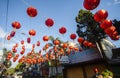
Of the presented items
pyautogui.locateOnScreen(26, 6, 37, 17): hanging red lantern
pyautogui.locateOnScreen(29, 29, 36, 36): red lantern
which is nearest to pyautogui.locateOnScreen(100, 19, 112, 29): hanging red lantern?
pyautogui.locateOnScreen(26, 6, 37, 17): hanging red lantern

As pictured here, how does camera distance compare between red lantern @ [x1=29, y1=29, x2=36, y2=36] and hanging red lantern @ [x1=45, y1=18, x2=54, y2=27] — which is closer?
hanging red lantern @ [x1=45, y1=18, x2=54, y2=27]

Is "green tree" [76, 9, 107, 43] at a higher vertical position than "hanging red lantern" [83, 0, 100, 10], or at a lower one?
higher

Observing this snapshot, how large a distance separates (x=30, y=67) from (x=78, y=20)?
44967 millimetres

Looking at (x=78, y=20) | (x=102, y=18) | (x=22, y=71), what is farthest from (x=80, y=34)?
(x=22, y=71)

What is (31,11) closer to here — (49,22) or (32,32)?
(49,22)

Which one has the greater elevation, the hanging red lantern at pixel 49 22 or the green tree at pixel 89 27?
the green tree at pixel 89 27

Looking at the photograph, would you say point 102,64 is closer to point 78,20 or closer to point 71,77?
point 71,77

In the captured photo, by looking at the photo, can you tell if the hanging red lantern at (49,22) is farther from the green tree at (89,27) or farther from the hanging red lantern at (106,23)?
the green tree at (89,27)

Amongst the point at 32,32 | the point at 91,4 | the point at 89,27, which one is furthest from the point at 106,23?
the point at 89,27

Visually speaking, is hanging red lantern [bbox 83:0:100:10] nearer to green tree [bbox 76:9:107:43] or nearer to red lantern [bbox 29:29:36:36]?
red lantern [bbox 29:29:36:36]

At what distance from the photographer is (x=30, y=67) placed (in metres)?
66.8

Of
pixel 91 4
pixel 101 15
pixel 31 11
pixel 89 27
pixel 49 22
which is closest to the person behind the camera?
pixel 91 4

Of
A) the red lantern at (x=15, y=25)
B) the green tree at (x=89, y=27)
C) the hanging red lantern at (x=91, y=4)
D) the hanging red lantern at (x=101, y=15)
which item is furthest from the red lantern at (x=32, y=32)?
the green tree at (x=89, y=27)

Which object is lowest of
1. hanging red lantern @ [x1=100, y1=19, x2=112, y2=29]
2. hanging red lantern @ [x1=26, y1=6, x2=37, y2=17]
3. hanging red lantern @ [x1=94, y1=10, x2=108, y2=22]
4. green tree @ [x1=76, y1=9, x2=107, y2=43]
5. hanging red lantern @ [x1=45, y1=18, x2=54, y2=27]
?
hanging red lantern @ [x1=100, y1=19, x2=112, y2=29]
